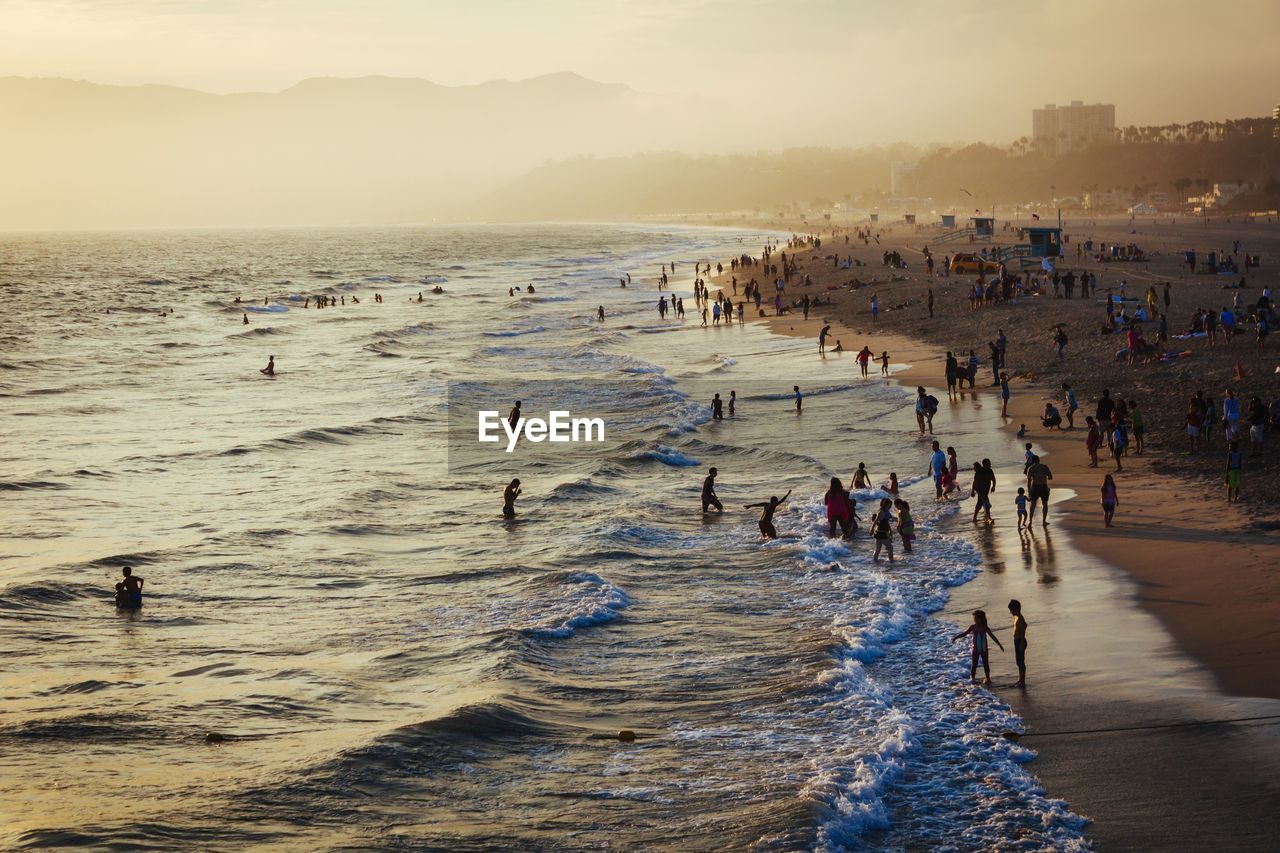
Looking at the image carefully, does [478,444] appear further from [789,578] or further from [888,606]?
[888,606]

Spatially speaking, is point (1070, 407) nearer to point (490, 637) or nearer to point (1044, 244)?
point (490, 637)

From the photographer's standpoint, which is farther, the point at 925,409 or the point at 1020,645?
the point at 925,409

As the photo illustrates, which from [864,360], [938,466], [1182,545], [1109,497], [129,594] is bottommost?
[129,594]

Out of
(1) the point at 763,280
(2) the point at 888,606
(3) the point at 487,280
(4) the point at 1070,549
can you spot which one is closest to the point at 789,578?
(2) the point at 888,606

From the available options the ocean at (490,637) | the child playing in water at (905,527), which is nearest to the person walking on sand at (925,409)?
the ocean at (490,637)

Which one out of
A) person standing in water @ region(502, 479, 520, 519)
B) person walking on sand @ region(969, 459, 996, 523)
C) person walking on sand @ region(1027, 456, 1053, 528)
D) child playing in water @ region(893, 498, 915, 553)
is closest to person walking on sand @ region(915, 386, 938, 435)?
person walking on sand @ region(969, 459, 996, 523)

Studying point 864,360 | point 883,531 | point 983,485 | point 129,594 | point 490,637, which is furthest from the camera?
point 864,360

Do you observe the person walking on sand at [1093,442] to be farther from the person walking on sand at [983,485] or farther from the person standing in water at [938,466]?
the person walking on sand at [983,485]

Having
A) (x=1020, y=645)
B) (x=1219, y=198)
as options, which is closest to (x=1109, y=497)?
(x=1020, y=645)
